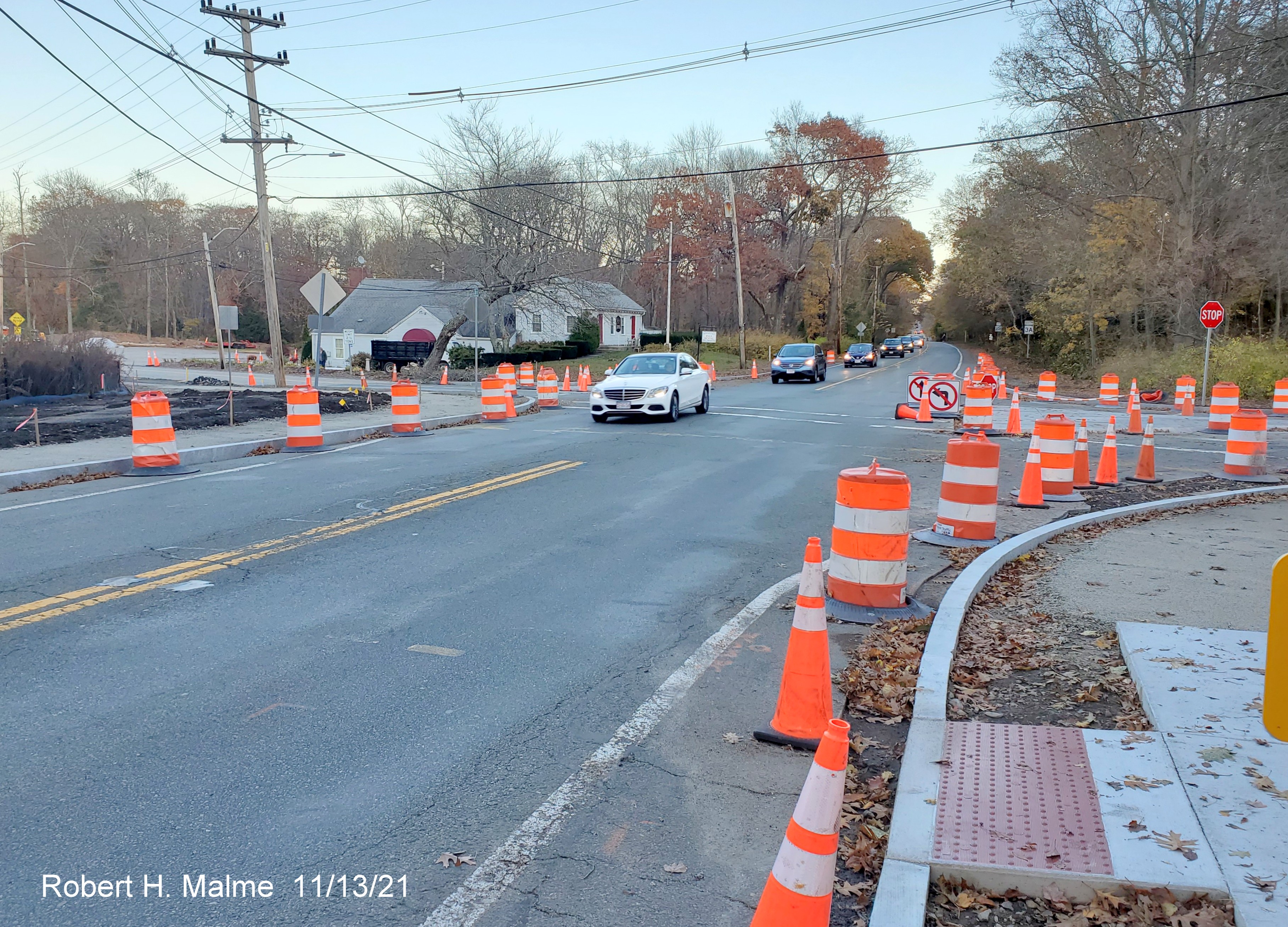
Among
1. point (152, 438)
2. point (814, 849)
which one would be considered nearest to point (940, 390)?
point (152, 438)

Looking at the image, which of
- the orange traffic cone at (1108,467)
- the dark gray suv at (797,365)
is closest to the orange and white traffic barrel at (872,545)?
the orange traffic cone at (1108,467)

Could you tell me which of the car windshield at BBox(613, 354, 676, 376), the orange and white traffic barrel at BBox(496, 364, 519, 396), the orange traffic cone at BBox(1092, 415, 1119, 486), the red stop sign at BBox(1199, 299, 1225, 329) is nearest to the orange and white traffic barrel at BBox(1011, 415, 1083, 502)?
the orange traffic cone at BBox(1092, 415, 1119, 486)

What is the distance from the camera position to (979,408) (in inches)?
787

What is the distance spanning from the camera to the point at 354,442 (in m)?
16.8

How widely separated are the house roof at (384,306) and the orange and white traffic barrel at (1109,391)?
149ft

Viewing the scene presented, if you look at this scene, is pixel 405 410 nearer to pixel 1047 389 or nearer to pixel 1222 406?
pixel 1222 406

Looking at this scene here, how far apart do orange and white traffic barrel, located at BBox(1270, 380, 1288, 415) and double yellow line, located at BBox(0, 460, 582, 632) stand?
23062 millimetres

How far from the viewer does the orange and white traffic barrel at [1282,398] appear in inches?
989

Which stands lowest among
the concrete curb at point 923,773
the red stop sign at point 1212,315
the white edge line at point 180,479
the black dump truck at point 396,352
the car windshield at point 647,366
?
the concrete curb at point 923,773

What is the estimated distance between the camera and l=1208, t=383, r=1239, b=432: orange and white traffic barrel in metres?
21.2

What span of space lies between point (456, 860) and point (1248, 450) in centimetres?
1407

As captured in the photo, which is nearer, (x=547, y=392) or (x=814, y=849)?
(x=814, y=849)

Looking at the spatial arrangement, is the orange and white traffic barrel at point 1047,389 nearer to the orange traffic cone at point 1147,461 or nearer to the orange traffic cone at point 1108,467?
the orange traffic cone at point 1147,461

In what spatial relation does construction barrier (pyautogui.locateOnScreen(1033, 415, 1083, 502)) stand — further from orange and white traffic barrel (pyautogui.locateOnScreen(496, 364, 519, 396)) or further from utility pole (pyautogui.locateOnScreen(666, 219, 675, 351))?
utility pole (pyautogui.locateOnScreen(666, 219, 675, 351))
